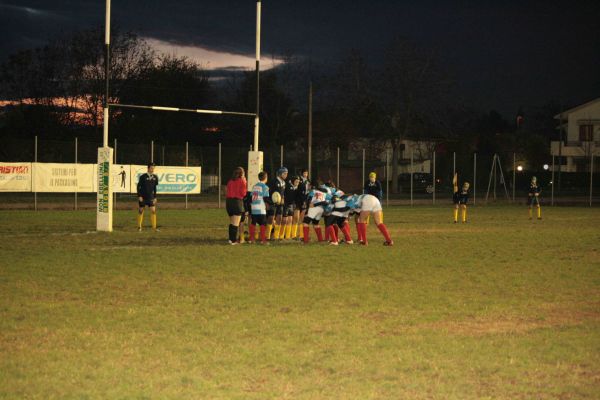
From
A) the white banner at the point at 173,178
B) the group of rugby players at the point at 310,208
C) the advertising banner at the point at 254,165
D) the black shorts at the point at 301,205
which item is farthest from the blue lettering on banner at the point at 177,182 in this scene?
the group of rugby players at the point at 310,208

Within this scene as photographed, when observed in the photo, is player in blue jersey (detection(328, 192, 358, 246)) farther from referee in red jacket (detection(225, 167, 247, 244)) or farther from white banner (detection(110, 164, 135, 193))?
white banner (detection(110, 164, 135, 193))

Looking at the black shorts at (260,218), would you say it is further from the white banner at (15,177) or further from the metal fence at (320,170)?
the white banner at (15,177)

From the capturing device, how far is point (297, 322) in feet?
31.4

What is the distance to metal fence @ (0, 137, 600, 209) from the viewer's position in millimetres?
41406

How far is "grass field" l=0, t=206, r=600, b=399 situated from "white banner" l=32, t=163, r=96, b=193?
560 inches

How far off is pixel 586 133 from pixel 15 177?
6814 cm

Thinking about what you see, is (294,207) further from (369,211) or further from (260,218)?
(369,211)

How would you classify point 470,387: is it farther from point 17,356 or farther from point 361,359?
point 17,356

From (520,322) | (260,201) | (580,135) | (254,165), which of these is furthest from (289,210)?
(580,135)

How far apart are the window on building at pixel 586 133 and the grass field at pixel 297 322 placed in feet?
230

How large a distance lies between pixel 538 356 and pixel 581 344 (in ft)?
2.83

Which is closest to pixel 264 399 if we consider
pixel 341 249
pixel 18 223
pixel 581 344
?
pixel 581 344

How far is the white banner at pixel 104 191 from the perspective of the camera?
23.2 m

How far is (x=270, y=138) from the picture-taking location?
70.9m
